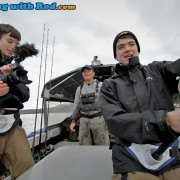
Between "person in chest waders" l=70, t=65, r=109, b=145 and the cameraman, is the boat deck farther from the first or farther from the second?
"person in chest waders" l=70, t=65, r=109, b=145

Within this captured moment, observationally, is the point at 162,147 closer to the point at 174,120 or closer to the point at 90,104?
the point at 174,120

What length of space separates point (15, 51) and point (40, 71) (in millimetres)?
2227

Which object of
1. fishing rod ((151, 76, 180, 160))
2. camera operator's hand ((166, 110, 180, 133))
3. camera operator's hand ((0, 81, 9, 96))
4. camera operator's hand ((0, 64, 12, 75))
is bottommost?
fishing rod ((151, 76, 180, 160))

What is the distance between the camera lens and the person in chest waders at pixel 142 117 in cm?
107

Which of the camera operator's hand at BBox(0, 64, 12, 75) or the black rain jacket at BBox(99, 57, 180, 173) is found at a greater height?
the camera operator's hand at BBox(0, 64, 12, 75)

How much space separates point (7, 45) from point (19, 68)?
1.19ft

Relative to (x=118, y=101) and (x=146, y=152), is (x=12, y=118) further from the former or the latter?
(x=146, y=152)

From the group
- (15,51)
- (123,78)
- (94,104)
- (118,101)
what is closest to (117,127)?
(118,101)

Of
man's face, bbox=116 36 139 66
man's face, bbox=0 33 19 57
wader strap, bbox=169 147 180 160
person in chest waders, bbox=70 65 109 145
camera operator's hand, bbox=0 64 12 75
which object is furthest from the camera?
person in chest waders, bbox=70 65 109 145

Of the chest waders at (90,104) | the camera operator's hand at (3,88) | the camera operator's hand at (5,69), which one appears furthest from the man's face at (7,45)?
the chest waders at (90,104)

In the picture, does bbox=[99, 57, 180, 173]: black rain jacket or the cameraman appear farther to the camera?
the cameraman

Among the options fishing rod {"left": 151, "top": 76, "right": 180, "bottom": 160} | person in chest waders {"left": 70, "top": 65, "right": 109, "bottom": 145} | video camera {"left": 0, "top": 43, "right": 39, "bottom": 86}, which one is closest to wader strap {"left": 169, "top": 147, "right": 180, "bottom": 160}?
fishing rod {"left": 151, "top": 76, "right": 180, "bottom": 160}

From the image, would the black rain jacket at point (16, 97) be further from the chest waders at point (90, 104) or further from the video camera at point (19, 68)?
the chest waders at point (90, 104)

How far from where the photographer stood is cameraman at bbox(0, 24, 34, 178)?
1811 mm
